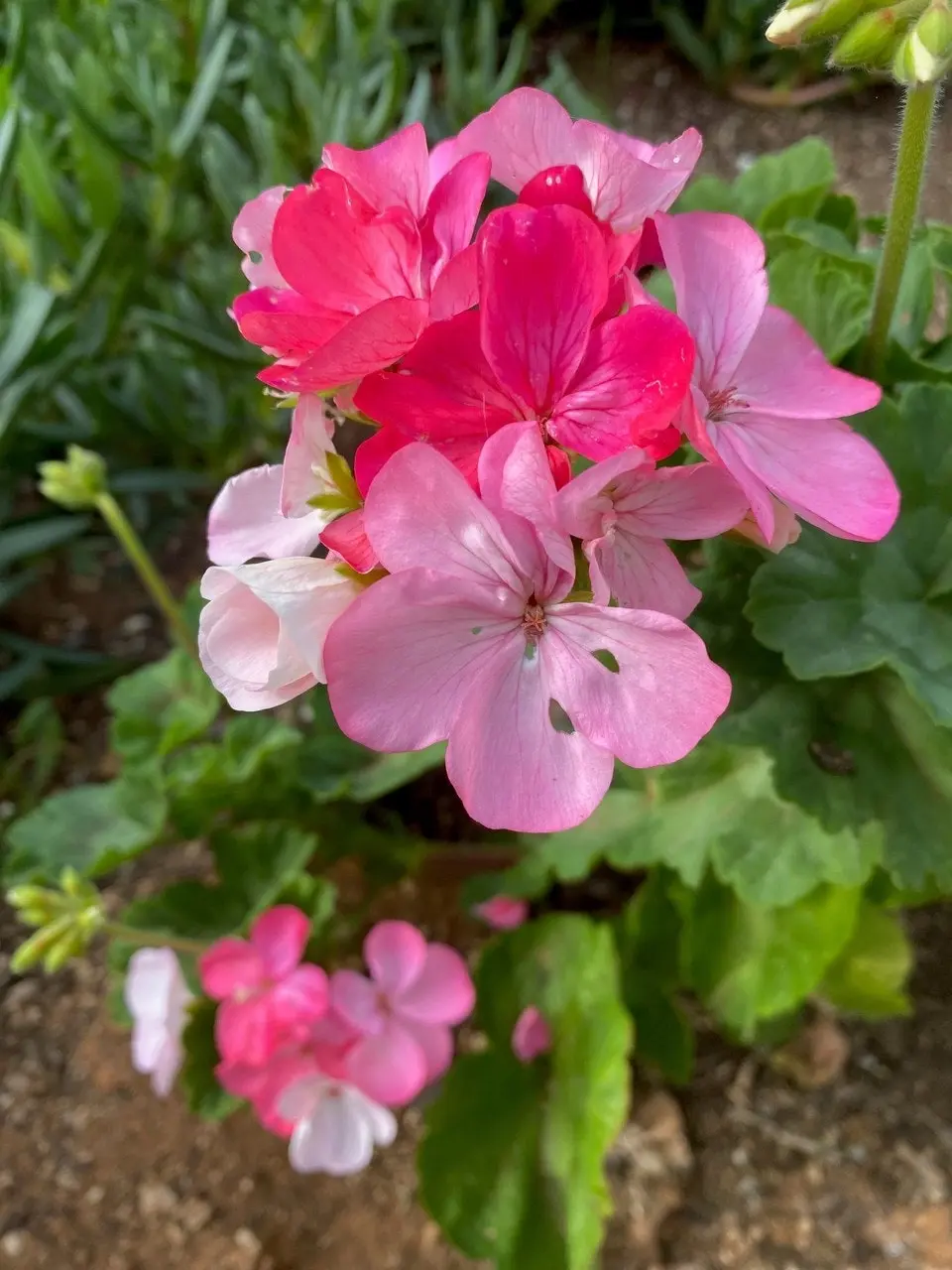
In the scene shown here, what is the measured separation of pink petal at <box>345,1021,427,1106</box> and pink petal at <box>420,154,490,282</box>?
737 millimetres

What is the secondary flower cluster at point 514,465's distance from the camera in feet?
1.55

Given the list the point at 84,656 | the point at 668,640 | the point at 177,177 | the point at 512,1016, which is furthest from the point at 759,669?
the point at 177,177

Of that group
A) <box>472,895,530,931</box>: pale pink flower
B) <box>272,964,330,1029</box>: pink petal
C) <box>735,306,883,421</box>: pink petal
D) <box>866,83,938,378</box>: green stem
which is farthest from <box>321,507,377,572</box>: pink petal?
<box>472,895,530,931</box>: pale pink flower

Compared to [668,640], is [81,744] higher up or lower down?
lower down

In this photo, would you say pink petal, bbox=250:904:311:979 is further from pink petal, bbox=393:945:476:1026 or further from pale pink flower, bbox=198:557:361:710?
pale pink flower, bbox=198:557:361:710

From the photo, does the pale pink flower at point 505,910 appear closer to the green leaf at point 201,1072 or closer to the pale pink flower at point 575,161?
the green leaf at point 201,1072

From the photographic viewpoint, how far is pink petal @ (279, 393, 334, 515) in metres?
0.53

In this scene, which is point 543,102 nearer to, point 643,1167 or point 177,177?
point 643,1167

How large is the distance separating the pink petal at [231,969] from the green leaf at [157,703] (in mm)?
244

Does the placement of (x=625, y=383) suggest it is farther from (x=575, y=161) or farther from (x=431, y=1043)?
(x=431, y=1043)

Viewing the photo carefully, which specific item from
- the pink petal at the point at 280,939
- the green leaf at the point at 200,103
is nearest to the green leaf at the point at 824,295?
the pink petal at the point at 280,939

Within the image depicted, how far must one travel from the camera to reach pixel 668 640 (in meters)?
0.47

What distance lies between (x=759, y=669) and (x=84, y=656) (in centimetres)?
104

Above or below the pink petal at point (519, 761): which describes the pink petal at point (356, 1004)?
below
